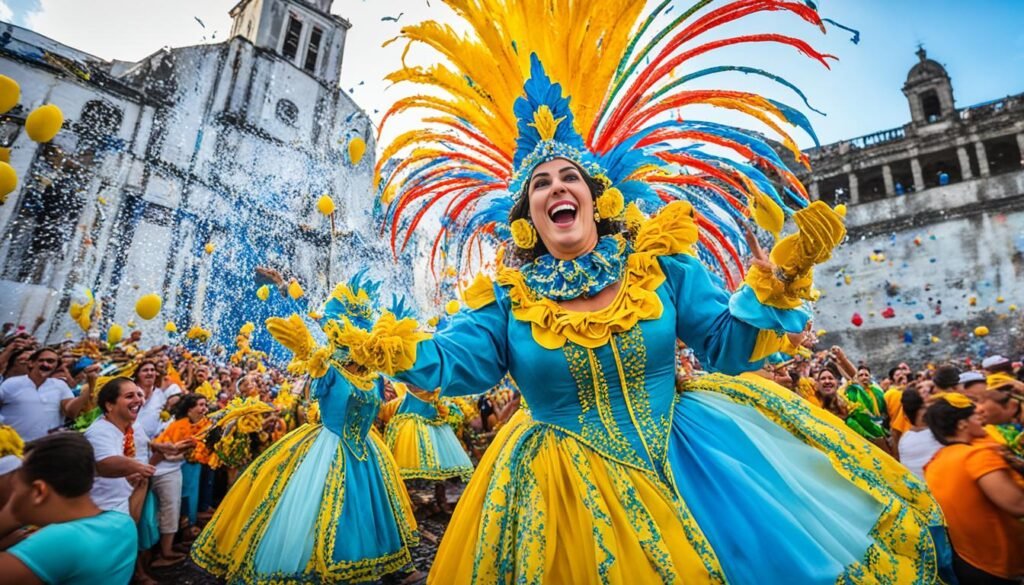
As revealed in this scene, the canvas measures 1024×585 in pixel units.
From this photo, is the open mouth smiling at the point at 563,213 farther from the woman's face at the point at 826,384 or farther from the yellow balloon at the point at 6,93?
the woman's face at the point at 826,384

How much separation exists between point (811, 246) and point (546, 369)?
0.88 m

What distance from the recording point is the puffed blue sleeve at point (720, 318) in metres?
1.61

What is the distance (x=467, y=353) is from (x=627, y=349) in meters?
0.56

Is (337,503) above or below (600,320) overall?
below

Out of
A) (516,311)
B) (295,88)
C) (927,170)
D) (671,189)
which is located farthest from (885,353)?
(295,88)

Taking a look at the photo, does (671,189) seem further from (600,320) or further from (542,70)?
(600,320)

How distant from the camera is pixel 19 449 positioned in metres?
2.50

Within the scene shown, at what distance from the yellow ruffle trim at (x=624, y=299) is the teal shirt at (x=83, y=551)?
182cm

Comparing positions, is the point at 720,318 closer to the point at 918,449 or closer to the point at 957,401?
the point at 957,401

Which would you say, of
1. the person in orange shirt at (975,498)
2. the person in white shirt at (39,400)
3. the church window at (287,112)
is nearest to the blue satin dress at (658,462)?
the person in orange shirt at (975,498)

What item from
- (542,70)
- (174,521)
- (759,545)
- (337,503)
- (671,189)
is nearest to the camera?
(759,545)

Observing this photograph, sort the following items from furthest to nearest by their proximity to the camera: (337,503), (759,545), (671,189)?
(337,503), (671,189), (759,545)

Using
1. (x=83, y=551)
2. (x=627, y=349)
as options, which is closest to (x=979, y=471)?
(x=627, y=349)

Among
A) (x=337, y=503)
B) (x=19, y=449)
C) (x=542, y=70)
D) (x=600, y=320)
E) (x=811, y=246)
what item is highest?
(x=542, y=70)
